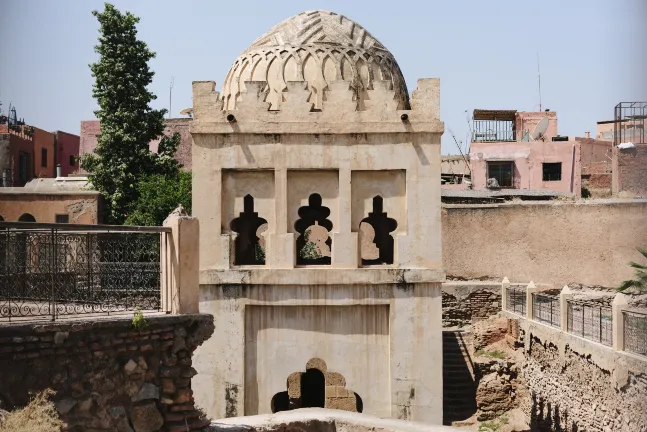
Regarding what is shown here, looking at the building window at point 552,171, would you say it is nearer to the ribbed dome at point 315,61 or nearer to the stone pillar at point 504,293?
the stone pillar at point 504,293

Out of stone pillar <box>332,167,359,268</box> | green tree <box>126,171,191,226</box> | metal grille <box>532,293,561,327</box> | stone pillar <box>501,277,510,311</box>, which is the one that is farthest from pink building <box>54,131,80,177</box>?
stone pillar <box>332,167,359,268</box>

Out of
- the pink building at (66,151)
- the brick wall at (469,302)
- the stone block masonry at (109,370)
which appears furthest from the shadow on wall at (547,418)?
the pink building at (66,151)

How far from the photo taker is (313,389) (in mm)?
17406

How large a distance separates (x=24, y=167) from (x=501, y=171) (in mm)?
19799

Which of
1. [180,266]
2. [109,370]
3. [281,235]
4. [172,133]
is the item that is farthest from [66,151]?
[109,370]

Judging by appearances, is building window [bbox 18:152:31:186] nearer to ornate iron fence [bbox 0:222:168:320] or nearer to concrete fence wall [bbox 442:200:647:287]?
concrete fence wall [bbox 442:200:647:287]

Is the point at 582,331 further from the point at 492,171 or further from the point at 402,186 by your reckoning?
the point at 492,171

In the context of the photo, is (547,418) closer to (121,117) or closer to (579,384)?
(579,384)

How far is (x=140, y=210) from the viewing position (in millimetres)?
22234

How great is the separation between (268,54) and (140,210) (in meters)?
9.67

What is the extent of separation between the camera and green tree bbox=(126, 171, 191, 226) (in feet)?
71.3

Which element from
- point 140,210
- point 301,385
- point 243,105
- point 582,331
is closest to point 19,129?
point 140,210

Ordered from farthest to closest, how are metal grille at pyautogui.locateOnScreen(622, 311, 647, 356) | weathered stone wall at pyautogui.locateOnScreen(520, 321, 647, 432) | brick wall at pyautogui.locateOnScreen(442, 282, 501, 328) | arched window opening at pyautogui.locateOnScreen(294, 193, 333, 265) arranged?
brick wall at pyautogui.locateOnScreen(442, 282, 501, 328) < arched window opening at pyautogui.locateOnScreen(294, 193, 333, 265) < weathered stone wall at pyautogui.locateOnScreen(520, 321, 647, 432) < metal grille at pyautogui.locateOnScreen(622, 311, 647, 356)

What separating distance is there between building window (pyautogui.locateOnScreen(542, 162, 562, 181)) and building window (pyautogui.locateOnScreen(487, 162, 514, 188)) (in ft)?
4.34
